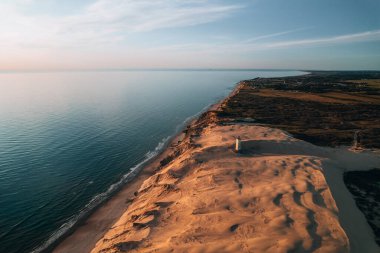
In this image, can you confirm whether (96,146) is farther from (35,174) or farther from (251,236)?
(251,236)

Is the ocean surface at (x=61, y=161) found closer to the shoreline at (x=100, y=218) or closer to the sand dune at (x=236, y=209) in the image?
the shoreline at (x=100, y=218)

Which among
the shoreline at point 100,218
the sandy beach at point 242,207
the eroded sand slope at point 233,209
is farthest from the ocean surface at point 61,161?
the eroded sand slope at point 233,209

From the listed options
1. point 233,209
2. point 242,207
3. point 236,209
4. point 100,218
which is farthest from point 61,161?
point 242,207

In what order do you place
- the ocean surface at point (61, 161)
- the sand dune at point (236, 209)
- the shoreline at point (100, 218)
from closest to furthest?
the sand dune at point (236, 209) → the shoreline at point (100, 218) → the ocean surface at point (61, 161)

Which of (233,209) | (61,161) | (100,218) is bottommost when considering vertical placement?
(100,218)

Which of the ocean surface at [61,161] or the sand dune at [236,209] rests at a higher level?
the sand dune at [236,209]

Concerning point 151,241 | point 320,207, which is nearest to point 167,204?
point 151,241

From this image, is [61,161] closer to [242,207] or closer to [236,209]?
[236,209]

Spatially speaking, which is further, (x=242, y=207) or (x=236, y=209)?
(x=242, y=207)
